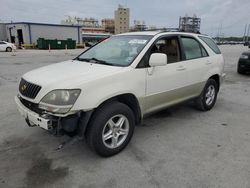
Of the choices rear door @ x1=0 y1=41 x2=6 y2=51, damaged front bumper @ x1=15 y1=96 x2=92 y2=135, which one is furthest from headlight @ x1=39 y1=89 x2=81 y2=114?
rear door @ x1=0 y1=41 x2=6 y2=51

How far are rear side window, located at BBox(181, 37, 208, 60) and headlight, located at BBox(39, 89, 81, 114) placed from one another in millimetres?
2456

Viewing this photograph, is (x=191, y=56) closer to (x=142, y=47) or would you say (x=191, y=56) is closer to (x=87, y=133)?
(x=142, y=47)

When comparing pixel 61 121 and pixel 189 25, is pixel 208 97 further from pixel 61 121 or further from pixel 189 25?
pixel 61 121

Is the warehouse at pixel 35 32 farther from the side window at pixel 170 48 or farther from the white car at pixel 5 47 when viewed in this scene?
the side window at pixel 170 48

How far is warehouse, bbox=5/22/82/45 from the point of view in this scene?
3705cm

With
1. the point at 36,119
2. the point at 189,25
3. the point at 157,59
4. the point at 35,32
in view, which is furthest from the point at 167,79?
the point at 35,32

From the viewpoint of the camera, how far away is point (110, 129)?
3.04 m

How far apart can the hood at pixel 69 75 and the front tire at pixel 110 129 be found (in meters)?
0.44

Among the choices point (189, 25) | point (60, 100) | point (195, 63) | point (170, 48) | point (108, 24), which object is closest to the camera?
point (60, 100)

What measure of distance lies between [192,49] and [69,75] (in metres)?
2.65

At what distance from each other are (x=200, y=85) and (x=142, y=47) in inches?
70.0

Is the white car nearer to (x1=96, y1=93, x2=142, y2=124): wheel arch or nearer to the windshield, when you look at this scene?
the windshield

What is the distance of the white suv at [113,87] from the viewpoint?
2.62 m

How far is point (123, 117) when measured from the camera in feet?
10.2
